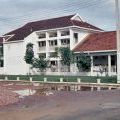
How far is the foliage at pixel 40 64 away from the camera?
56.8 m

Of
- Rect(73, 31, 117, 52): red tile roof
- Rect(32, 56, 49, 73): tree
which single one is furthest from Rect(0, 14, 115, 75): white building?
Rect(32, 56, 49, 73): tree

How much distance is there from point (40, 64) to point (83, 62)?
24.1 ft

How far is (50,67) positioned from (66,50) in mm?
4831

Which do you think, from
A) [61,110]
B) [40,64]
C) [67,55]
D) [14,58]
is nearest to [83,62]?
[67,55]

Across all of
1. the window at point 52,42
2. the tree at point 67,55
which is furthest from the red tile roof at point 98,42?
the window at point 52,42

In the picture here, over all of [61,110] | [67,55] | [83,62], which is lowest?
[61,110]

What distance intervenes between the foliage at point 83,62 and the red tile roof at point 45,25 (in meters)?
7.29

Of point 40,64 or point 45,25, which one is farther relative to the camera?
point 45,25

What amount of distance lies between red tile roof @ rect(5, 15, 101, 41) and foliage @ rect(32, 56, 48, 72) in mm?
5707

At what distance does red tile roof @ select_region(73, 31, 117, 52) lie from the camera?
173 ft

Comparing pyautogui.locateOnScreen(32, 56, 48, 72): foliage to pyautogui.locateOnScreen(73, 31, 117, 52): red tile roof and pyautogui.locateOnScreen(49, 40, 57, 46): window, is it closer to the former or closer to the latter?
pyautogui.locateOnScreen(49, 40, 57, 46): window

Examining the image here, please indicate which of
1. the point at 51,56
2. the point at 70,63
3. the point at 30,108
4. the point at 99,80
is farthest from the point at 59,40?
the point at 30,108

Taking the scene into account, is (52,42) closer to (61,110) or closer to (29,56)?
(29,56)

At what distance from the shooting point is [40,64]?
56.9m
